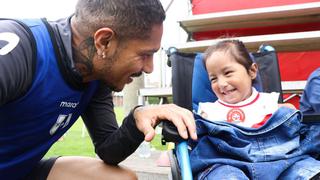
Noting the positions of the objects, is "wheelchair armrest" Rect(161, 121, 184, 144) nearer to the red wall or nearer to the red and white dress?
the red and white dress

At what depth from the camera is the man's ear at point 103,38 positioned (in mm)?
1272

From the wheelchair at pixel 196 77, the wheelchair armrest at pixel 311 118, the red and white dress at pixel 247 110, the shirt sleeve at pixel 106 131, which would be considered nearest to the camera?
the wheelchair armrest at pixel 311 118

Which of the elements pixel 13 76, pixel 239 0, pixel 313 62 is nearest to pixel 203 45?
pixel 239 0

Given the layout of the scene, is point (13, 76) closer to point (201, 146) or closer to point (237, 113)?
point (201, 146)

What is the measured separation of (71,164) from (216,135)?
66cm

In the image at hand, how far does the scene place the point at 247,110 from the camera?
1.77 metres

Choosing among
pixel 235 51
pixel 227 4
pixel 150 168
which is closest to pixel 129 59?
pixel 235 51

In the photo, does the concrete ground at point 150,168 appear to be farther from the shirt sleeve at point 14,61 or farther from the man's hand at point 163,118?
the shirt sleeve at point 14,61

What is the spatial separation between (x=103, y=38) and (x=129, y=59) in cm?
12

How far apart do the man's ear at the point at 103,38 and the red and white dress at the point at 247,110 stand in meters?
0.72

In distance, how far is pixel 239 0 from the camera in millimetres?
3781

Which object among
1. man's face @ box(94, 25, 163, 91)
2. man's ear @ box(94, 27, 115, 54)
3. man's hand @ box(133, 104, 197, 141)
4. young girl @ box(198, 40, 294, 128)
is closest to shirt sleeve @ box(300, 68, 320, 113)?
young girl @ box(198, 40, 294, 128)

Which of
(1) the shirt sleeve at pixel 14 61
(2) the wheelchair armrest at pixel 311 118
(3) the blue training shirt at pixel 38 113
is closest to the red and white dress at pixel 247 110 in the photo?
(2) the wheelchair armrest at pixel 311 118

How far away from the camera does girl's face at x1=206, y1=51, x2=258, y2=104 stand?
182cm
